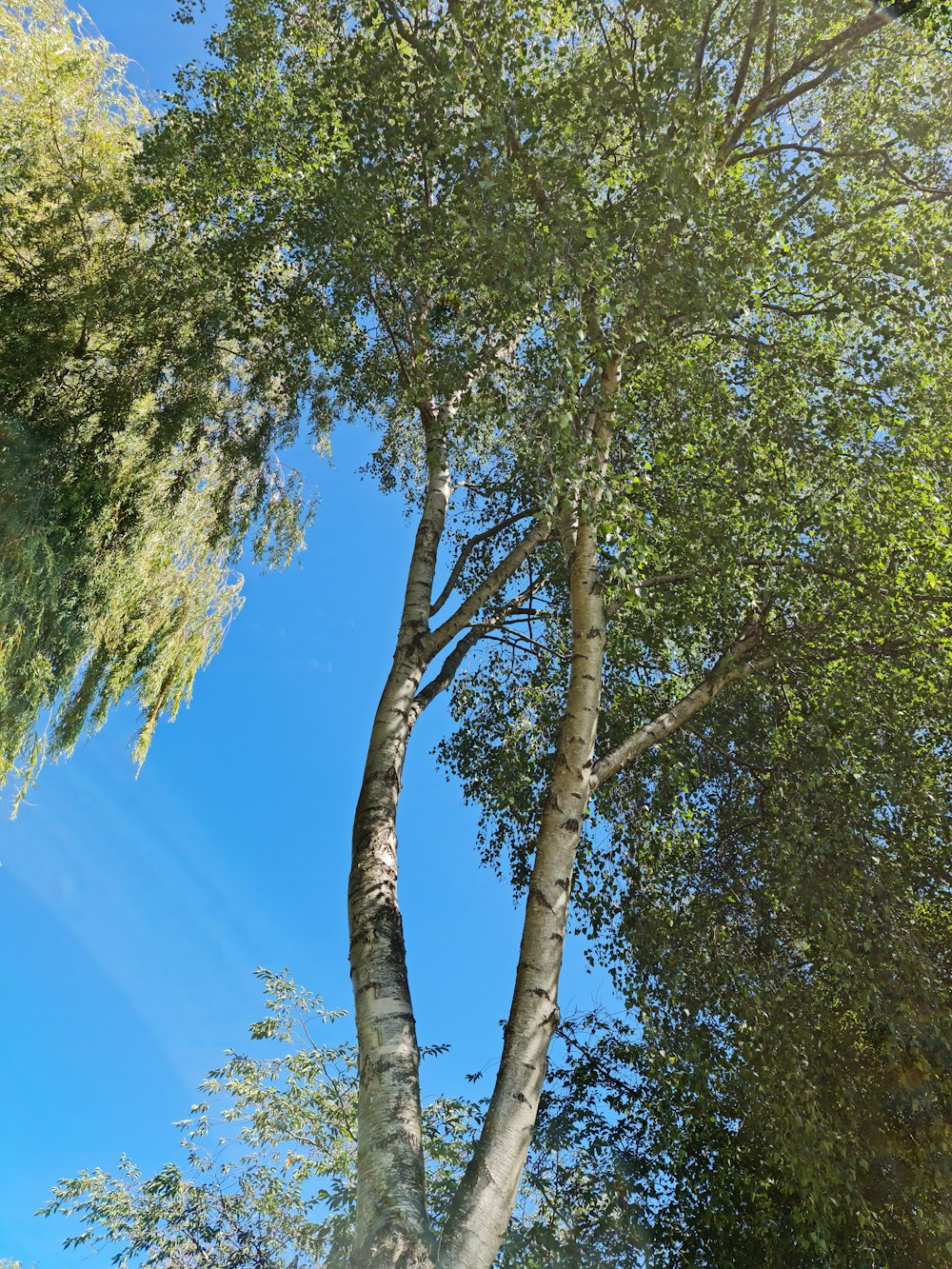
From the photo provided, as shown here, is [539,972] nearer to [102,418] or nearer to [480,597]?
[480,597]

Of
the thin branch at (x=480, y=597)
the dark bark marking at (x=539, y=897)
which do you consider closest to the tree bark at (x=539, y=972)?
the dark bark marking at (x=539, y=897)

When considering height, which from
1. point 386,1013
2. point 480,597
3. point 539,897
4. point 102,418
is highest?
point 102,418

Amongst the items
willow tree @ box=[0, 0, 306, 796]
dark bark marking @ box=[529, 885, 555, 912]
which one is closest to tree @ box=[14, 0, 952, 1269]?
dark bark marking @ box=[529, 885, 555, 912]

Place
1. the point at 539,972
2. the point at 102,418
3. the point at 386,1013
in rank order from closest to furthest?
the point at 386,1013
the point at 539,972
the point at 102,418

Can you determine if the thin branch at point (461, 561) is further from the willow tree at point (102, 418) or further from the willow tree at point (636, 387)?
the willow tree at point (102, 418)

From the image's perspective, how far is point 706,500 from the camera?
577 centimetres

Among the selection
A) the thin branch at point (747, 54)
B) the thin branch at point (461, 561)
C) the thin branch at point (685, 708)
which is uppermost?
the thin branch at point (747, 54)

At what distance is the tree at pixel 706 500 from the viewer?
4.86 meters

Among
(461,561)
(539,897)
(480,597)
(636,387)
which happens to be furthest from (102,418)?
(539,897)

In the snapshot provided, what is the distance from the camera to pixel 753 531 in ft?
18.9

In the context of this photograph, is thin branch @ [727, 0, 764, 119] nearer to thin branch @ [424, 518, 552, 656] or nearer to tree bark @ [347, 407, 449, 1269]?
thin branch @ [424, 518, 552, 656]

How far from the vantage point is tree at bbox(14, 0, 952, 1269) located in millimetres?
4855

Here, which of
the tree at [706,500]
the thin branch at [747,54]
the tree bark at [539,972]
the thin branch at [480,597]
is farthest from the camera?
the thin branch at [480,597]

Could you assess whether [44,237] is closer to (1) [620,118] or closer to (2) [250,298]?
(2) [250,298]
